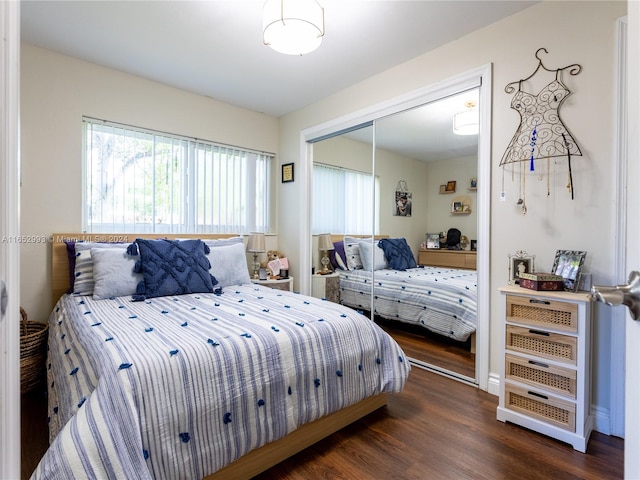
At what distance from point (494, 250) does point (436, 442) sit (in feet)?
4.18

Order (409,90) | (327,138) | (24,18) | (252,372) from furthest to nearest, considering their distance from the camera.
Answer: (327,138) < (409,90) < (24,18) < (252,372)

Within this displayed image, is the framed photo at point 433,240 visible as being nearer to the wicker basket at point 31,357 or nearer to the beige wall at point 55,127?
the beige wall at point 55,127

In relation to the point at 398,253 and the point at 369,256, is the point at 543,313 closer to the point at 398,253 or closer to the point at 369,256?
the point at 398,253

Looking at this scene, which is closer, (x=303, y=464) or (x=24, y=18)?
(x=303, y=464)

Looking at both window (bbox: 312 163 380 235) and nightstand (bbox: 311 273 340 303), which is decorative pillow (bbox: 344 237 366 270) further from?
nightstand (bbox: 311 273 340 303)

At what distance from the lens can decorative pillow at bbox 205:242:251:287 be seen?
9.18 feet

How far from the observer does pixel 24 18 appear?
7.19ft

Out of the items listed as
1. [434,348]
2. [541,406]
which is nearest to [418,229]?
[434,348]

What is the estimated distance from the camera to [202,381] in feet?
4.16

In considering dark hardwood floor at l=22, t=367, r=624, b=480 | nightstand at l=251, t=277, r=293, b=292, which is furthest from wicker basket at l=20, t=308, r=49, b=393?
nightstand at l=251, t=277, r=293, b=292

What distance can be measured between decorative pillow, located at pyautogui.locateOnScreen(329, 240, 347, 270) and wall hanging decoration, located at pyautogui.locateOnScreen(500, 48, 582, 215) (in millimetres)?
1903

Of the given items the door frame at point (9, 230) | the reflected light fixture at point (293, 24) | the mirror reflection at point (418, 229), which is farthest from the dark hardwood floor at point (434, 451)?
the reflected light fixture at point (293, 24)

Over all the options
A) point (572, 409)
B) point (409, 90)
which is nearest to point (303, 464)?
point (572, 409)

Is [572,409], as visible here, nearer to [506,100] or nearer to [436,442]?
[436,442]
